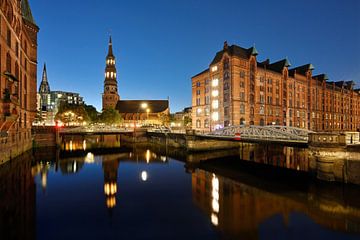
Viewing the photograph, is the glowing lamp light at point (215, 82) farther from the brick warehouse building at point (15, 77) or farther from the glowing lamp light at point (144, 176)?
the brick warehouse building at point (15, 77)

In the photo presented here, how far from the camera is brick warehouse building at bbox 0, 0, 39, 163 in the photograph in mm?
19266

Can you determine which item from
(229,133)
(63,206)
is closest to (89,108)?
(229,133)

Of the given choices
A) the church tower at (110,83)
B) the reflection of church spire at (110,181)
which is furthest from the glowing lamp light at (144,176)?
the church tower at (110,83)

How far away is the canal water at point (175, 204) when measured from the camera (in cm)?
1004

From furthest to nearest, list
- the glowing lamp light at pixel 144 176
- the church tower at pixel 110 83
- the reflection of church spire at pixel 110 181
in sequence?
the church tower at pixel 110 83 < the glowing lamp light at pixel 144 176 < the reflection of church spire at pixel 110 181

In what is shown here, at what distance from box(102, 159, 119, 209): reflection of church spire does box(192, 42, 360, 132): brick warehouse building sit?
2742 centimetres

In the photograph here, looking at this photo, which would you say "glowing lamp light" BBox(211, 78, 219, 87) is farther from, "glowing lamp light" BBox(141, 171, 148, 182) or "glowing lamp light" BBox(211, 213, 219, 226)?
"glowing lamp light" BBox(211, 213, 219, 226)

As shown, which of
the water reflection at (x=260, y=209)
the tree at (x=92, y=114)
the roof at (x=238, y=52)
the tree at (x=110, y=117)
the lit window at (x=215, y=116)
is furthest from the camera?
the tree at (x=92, y=114)

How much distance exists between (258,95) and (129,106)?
237 ft

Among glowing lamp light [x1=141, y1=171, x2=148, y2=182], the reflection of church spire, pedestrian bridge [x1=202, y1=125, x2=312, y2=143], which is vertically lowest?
glowing lamp light [x1=141, y1=171, x2=148, y2=182]

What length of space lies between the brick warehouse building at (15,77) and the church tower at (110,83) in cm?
5698

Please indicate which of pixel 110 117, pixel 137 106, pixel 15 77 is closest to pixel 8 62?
pixel 15 77

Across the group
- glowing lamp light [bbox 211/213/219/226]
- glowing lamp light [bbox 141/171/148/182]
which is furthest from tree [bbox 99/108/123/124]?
glowing lamp light [bbox 211/213/219/226]

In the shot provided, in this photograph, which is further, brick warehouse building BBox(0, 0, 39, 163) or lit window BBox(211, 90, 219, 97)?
lit window BBox(211, 90, 219, 97)
